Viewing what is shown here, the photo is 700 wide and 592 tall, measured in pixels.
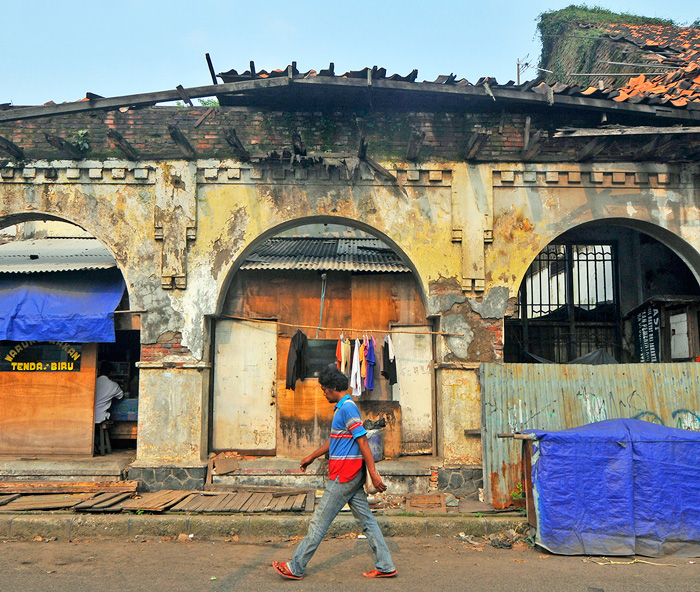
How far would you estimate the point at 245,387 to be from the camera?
34.1 ft

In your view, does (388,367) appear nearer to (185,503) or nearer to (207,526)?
(185,503)

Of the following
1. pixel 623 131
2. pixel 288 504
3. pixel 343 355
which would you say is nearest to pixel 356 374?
pixel 343 355

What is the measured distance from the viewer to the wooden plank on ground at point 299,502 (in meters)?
7.57

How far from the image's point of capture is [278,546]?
270 inches

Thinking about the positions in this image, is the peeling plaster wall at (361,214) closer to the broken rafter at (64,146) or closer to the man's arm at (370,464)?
the broken rafter at (64,146)

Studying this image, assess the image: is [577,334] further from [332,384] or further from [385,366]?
[332,384]

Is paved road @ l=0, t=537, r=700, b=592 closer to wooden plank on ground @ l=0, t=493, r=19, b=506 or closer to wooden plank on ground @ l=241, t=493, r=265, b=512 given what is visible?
wooden plank on ground @ l=241, t=493, r=265, b=512

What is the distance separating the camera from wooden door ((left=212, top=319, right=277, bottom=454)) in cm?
1025

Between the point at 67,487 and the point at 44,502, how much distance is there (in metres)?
0.54

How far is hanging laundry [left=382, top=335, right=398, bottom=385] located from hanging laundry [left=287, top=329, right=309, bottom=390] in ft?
4.38

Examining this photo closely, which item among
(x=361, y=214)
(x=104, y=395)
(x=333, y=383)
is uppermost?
(x=361, y=214)

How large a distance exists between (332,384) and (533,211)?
4864mm

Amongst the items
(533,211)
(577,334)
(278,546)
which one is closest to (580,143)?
(533,211)

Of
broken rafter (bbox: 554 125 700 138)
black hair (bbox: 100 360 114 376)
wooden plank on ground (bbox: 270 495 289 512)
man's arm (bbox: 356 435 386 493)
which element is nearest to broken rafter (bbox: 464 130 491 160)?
broken rafter (bbox: 554 125 700 138)
